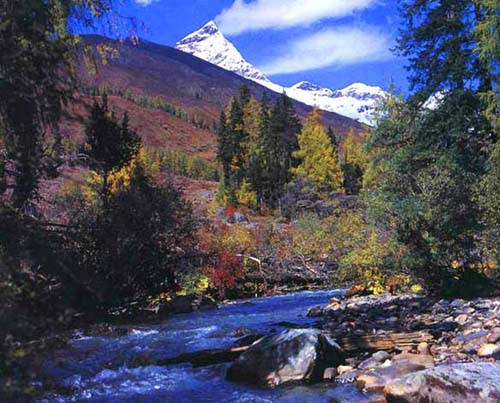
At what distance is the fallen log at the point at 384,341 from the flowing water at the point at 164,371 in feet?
6.06

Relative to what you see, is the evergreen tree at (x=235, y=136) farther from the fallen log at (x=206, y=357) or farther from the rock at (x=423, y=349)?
the rock at (x=423, y=349)

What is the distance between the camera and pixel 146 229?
1431cm

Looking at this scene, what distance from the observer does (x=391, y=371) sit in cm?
767

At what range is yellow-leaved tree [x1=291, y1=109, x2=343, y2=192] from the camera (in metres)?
52.6

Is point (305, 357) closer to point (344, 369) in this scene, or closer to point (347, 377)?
point (344, 369)

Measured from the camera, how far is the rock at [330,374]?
8.15m

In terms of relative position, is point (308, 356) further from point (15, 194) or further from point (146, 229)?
point (146, 229)

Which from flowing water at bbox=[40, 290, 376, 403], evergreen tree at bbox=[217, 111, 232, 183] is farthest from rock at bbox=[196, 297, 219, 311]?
evergreen tree at bbox=[217, 111, 232, 183]

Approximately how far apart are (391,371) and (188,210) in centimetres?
1144

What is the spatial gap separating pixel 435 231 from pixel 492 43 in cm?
535

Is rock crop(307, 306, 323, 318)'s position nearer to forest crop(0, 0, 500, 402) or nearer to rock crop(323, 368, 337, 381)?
forest crop(0, 0, 500, 402)

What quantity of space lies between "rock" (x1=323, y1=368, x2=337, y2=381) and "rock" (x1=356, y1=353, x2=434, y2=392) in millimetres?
439

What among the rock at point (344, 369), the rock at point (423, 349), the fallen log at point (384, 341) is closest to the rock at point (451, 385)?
the rock at point (344, 369)

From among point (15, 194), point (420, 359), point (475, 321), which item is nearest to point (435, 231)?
point (475, 321)
